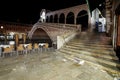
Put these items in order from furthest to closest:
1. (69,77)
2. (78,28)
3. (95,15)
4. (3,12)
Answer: (3,12) → (95,15) → (78,28) → (69,77)

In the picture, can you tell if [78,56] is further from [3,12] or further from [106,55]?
[3,12]

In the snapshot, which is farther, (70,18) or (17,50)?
(70,18)

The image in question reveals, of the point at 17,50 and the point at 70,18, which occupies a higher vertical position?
the point at 70,18

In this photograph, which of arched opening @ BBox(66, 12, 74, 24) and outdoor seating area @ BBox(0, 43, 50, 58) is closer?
outdoor seating area @ BBox(0, 43, 50, 58)

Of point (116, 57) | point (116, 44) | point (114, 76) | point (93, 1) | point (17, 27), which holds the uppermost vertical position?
point (93, 1)

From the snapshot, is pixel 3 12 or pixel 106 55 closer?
pixel 106 55

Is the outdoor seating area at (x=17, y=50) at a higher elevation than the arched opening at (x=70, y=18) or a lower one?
lower

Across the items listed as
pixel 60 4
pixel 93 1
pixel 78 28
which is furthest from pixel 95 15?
pixel 60 4

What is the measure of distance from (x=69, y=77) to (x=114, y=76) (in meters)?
1.78

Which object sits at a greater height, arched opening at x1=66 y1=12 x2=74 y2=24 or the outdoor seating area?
arched opening at x1=66 y1=12 x2=74 y2=24

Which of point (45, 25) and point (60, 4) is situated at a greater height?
point (60, 4)

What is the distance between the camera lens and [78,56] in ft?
21.7

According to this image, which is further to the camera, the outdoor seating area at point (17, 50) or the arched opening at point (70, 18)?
the arched opening at point (70, 18)

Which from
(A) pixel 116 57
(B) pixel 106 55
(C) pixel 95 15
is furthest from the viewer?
(C) pixel 95 15
